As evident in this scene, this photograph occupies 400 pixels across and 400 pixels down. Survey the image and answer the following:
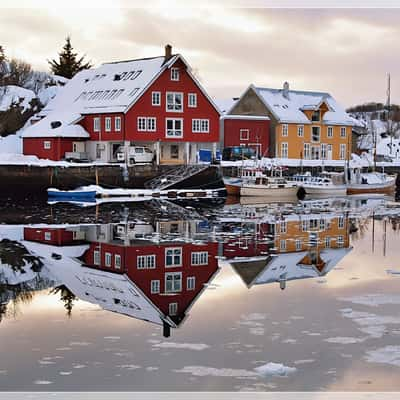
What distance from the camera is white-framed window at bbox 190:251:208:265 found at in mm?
19514

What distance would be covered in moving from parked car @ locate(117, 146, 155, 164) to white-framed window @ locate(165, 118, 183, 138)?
2175 millimetres

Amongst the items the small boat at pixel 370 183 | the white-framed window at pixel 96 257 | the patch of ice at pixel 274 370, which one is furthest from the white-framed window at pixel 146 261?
the small boat at pixel 370 183

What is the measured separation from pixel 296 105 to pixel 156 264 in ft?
156

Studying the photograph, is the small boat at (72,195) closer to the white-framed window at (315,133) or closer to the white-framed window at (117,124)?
the white-framed window at (117,124)

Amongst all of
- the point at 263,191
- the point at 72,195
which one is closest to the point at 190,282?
the point at 72,195

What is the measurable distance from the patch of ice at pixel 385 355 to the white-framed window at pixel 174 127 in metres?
40.8

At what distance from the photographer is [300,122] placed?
205 feet

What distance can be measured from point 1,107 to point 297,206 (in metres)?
30.3

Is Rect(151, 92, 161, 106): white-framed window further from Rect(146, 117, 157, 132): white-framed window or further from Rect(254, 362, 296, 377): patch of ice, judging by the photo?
Rect(254, 362, 296, 377): patch of ice

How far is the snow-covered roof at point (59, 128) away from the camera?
50.6 metres

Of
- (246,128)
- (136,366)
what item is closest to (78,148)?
(246,128)

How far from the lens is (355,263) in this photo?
66.4 ft

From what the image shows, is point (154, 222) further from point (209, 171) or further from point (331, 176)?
point (331, 176)

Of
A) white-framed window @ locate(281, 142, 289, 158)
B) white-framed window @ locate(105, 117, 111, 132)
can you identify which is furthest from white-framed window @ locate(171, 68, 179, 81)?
white-framed window @ locate(281, 142, 289, 158)
